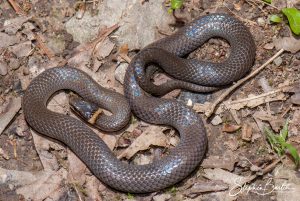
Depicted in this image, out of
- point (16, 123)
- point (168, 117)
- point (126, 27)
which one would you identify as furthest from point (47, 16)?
point (168, 117)

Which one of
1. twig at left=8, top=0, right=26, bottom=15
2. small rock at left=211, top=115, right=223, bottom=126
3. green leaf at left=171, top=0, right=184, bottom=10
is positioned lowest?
small rock at left=211, top=115, right=223, bottom=126

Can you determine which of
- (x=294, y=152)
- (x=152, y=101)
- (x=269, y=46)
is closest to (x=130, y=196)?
(x=152, y=101)

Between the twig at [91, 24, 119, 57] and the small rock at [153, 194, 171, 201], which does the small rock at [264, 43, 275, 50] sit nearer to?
the twig at [91, 24, 119, 57]

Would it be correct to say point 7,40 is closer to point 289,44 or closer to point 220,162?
point 220,162

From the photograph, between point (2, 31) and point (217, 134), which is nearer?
point (217, 134)

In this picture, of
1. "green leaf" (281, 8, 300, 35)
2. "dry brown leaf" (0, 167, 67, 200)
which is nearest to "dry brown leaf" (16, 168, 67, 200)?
"dry brown leaf" (0, 167, 67, 200)

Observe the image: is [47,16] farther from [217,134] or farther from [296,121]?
[296,121]
